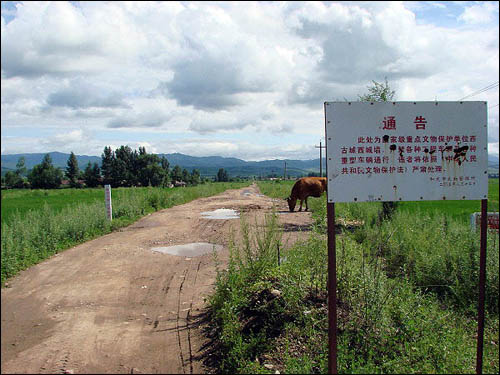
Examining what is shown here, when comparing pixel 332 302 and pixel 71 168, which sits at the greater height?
pixel 71 168

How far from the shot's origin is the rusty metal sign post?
3.23 meters

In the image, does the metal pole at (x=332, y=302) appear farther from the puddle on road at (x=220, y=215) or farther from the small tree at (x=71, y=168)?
the puddle on road at (x=220, y=215)

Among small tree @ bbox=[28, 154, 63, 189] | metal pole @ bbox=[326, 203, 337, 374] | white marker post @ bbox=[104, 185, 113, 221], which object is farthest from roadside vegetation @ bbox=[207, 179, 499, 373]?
white marker post @ bbox=[104, 185, 113, 221]

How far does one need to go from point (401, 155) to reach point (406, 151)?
60mm

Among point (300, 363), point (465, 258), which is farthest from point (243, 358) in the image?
point (465, 258)

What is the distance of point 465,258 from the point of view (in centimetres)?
610

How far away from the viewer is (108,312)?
15.2ft

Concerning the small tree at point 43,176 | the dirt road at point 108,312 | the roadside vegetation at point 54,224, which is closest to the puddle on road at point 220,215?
the roadside vegetation at point 54,224

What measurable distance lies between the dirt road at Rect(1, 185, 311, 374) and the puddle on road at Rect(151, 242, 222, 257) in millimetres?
198

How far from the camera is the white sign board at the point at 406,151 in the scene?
3.25m

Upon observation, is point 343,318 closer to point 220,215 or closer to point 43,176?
point 43,176

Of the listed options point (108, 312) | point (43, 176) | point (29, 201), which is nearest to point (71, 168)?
point (29, 201)

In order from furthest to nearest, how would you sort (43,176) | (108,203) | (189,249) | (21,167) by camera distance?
1. (108,203)
2. (189,249)
3. (43,176)
4. (21,167)

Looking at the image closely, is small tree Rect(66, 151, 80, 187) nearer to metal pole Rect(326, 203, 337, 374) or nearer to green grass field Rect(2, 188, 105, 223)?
green grass field Rect(2, 188, 105, 223)
